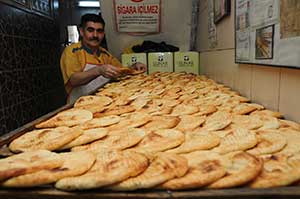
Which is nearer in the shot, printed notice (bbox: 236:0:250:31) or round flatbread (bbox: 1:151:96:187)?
round flatbread (bbox: 1:151:96:187)

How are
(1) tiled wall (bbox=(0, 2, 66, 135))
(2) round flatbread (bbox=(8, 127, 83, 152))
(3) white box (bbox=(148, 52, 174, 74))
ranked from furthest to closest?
(3) white box (bbox=(148, 52, 174, 74)) → (1) tiled wall (bbox=(0, 2, 66, 135)) → (2) round flatbread (bbox=(8, 127, 83, 152))

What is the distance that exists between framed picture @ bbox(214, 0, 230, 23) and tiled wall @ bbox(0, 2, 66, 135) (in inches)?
84.4

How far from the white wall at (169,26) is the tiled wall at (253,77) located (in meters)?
0.53

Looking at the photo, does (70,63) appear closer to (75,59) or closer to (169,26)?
(75,59)

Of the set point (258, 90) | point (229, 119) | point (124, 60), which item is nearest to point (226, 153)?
point (229, 119)

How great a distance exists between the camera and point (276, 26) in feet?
3.54

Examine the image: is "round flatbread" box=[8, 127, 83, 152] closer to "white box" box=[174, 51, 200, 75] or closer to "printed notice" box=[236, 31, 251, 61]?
"printed notice" box=[236, 31, 251, 61]

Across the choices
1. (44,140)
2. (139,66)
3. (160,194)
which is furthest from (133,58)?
(160,194)

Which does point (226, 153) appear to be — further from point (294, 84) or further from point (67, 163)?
point (294, 84)

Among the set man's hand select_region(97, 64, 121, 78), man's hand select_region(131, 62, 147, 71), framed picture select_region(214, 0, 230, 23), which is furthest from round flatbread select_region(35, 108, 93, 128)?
man's hand select_region(131, 62, 147, 71)

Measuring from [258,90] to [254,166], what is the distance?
0.89 m

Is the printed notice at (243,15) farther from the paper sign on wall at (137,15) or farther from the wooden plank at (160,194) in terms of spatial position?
the paper sign on wall at (137,15)

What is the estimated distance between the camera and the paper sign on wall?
335 centimetres

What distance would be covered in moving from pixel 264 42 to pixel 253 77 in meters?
0.30
